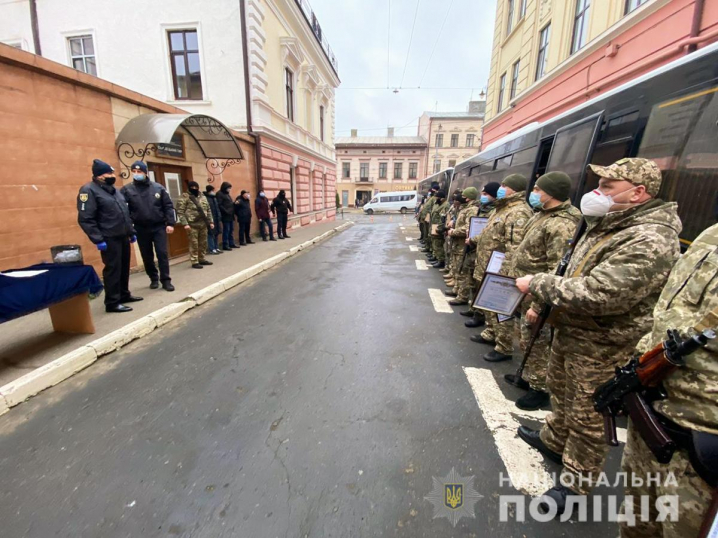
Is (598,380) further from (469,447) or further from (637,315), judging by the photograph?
(469,447)

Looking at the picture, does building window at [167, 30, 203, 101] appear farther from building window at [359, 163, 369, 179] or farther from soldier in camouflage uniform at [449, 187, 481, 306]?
building window at [359, 163, 369, 179]

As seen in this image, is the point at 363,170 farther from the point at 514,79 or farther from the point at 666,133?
the point at 666,133

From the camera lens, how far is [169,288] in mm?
5406

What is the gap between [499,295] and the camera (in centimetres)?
262

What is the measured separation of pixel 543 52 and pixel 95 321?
15.6m

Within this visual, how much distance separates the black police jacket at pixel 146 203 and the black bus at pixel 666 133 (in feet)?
20.0

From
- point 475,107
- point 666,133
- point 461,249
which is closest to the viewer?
point 666,133

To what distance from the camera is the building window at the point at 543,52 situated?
11.5 meters

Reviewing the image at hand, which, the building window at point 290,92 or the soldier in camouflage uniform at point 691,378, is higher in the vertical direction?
the building window at point 290,92

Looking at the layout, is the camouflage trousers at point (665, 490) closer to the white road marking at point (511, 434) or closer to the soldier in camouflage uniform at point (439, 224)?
the white road marking at point (511, 434)

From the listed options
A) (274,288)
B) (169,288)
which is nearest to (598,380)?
(274,288)

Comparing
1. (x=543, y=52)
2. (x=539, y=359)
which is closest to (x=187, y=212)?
(x=539, y=359)

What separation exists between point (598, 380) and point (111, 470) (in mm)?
2976

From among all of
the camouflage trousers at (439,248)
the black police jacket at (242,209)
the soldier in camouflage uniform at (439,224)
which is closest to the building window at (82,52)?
the black police jacket at (242,209)
